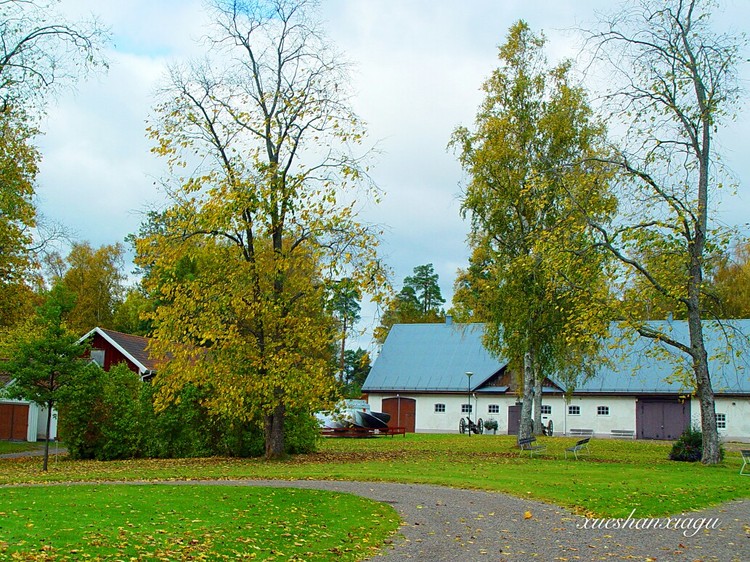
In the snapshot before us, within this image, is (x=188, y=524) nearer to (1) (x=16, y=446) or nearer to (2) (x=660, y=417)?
(1) (x=16, y=446)

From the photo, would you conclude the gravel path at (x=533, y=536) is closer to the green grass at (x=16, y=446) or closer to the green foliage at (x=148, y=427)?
the green foliage at (x=148, y=427)

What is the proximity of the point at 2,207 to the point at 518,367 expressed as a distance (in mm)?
23114

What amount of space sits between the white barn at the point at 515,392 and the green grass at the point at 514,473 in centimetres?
1832

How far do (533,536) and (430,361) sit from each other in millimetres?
43422

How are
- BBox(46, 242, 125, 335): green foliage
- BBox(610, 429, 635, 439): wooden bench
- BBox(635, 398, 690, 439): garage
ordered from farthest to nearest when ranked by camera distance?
BBox(46, 242, 125, 335): green foliage < BBox(610, 429, 635, 439): wooden bench < BBox(635, 398, 690, 439): garage

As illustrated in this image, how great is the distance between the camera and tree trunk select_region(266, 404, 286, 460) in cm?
2544

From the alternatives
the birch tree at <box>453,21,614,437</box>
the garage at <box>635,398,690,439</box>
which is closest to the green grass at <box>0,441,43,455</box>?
the birch tree at <box>453,21,614,437</box>

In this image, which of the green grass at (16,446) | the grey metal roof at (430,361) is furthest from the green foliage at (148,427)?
the grey metal roof at (430,361)

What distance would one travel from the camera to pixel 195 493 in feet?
48.4

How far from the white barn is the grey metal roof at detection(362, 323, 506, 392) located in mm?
67

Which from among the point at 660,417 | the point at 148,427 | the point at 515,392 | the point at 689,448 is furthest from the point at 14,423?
the point at 660,417

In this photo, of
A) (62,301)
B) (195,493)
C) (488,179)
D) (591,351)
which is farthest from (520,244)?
(195,493)

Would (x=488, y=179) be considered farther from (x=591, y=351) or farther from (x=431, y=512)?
(x=431, y=512)

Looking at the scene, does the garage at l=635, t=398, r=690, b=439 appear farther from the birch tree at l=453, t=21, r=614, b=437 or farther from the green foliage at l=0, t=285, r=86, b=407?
the green foliage at l=0, t=285, r=86, b=407
